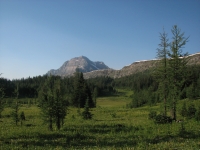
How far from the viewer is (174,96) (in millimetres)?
29125

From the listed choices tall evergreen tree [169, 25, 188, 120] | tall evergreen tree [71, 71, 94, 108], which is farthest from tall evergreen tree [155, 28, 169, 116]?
tall evergreen tree [71, 71, 94, 108]

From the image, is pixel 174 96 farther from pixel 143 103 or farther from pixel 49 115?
pixel 143 103

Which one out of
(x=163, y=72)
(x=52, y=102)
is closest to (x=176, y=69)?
(x=163, y=72)

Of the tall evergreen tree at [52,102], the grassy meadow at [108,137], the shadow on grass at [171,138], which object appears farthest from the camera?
the tall evergreen tree at [52,102]

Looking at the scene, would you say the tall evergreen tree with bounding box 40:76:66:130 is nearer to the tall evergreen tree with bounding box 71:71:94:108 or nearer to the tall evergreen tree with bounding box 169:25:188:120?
the tall evergreen tree with bounding box 169:25:188:120

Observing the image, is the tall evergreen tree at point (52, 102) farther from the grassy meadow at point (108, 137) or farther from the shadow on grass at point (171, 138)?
the shadow on grass at point (171, 138)

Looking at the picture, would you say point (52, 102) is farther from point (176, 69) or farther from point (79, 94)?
point (79, 94)

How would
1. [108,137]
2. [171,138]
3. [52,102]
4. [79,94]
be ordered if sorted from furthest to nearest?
[79,94], [52,102], [108,137], [171,138]

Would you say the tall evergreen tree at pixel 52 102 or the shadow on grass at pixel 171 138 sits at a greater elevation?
the tall evergreen tree at pixel 52 102

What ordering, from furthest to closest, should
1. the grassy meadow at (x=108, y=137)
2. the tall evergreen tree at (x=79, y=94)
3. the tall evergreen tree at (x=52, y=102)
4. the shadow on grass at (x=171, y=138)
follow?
the tall evergreen tree at (x=79, y=94) < the tall evergreen tree at (x=52, y=102) < the shadow on grass at (x=171, y=138) < the grassy meadow at (x=108, y=137)

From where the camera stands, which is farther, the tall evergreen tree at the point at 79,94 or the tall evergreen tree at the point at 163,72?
the tall evergreen tree at the point at 79,94

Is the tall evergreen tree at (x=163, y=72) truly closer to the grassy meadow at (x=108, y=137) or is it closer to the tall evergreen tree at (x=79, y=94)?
the grassy meadow at (x=108, y=137)

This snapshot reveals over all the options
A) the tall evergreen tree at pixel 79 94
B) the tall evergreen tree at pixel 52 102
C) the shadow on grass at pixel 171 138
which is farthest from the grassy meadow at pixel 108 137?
the tall evergreen tree at pixel 79 94

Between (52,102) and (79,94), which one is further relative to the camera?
(79,94)
